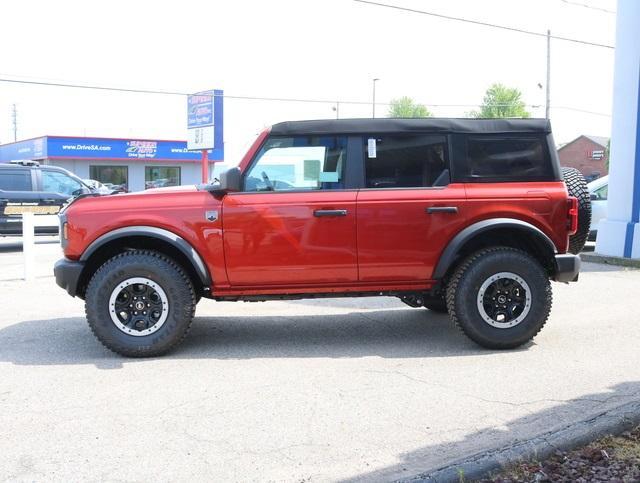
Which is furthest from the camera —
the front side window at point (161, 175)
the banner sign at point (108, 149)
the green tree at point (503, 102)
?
the green tree at point (503, 102)

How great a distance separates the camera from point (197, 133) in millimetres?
35500

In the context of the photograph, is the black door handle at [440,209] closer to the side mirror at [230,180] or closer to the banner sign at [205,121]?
the side mirror at [230,180]

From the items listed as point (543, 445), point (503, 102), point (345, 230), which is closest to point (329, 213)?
point (345, 230)

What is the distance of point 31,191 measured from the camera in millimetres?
15656

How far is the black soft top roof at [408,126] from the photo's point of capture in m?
5.81

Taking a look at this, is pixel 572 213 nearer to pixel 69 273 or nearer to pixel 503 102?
pixel 69 273

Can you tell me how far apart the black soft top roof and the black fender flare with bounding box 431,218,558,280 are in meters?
0.86

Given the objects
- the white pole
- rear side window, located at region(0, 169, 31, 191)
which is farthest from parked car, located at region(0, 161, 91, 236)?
the white pole

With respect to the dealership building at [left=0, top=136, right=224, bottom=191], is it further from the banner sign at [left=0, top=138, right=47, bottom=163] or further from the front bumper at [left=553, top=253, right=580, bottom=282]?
the front bumper at [left=553, top=253, right=580, bottom=282]

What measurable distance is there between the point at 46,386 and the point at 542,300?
4152 mm

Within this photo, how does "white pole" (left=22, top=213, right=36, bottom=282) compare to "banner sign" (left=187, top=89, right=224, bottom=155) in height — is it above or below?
below

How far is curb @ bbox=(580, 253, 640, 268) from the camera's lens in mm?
11117

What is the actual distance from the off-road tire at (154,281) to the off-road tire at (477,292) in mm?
2386

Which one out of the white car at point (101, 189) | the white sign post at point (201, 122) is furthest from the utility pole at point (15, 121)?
the white car at point (101, 189)
